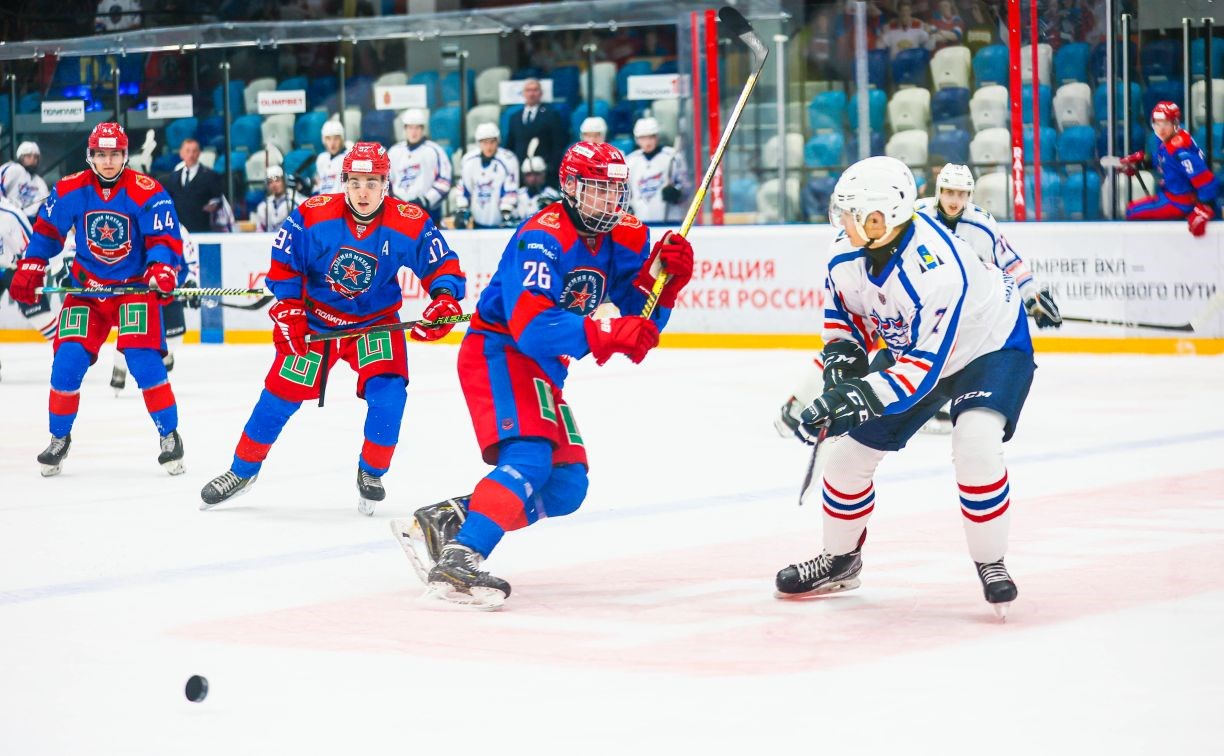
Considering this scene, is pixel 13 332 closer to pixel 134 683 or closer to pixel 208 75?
pixel 208 75

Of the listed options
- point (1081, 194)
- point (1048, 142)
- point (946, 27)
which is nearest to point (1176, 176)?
point (1081, 194)

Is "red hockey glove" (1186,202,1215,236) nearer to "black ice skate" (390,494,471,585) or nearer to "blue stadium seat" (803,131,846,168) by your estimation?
"blue stadium seat" (803,131,846,168)

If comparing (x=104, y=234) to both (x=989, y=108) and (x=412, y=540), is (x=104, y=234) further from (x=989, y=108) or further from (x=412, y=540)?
(x=989, y=108)

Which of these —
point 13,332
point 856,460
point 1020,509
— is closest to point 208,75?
point 13,332

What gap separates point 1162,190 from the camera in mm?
11594

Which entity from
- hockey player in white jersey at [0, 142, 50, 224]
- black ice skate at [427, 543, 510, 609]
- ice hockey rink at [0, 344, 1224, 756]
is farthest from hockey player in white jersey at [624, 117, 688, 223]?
black ice skate at [427, 543, 510, 609]

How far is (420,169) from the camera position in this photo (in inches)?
558

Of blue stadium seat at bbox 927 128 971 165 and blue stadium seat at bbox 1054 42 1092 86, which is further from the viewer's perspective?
blue stadium seat at bbox 927 128 971 165

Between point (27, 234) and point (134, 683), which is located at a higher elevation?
point (27, 234)

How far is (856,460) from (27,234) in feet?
30.4

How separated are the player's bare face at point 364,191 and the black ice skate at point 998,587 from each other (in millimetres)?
2593

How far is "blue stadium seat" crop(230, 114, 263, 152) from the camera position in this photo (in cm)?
1524

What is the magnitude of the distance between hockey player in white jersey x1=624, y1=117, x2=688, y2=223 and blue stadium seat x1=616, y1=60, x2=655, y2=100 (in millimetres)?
474

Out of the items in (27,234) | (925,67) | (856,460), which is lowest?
(856,460)
